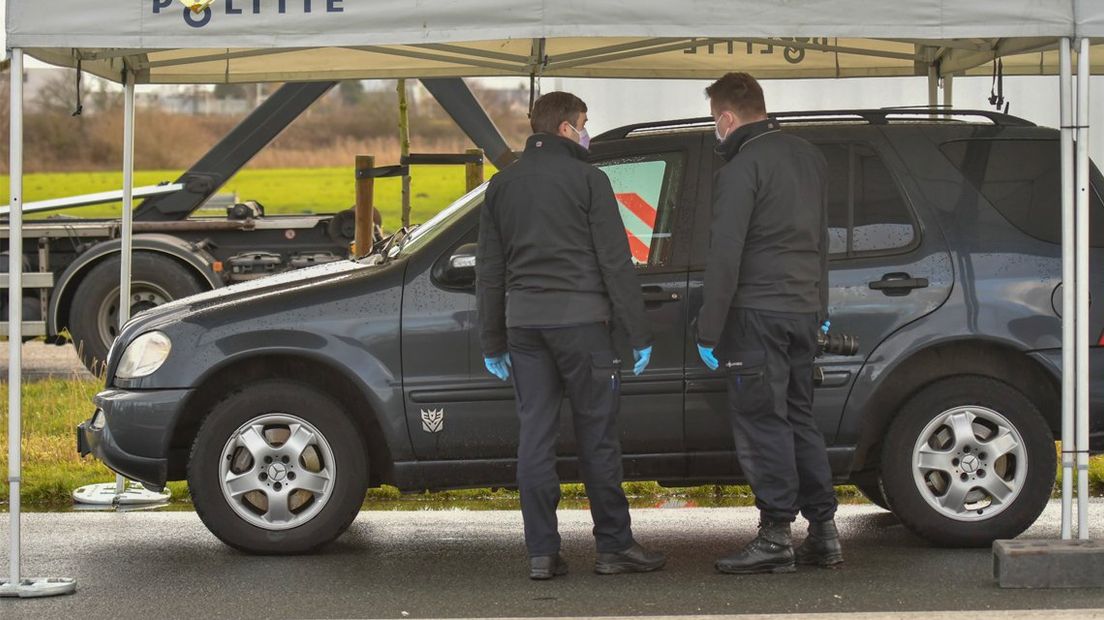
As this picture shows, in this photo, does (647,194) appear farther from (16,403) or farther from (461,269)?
(16,403)

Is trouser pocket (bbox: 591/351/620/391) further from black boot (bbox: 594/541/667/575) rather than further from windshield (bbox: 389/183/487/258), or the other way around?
windshield (bbox: 389/183/487/258)

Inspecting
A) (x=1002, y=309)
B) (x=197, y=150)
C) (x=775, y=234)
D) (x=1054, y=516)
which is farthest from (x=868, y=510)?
(x=197, y=150)

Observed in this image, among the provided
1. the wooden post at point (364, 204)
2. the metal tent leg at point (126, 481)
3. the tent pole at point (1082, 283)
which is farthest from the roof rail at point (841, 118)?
the wooden post at point (364, 204)

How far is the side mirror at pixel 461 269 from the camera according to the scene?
6.87 metres

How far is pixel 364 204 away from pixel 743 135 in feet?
17.2

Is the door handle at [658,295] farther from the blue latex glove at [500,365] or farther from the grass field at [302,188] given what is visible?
the grass field at [302,188]

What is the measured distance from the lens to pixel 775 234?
639 centimetres

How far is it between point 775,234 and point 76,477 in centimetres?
448

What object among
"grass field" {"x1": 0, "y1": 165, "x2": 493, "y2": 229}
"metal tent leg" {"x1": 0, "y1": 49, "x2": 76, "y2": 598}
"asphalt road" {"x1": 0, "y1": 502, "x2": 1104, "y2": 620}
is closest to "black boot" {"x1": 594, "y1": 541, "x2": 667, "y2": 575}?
"asphalt road" {"x1": 0, "y1": 502, "x2": 1104, "y2": 620}

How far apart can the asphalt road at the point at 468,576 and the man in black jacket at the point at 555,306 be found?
1.35 ft

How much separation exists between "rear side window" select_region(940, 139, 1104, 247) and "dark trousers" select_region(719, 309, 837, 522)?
1130mm

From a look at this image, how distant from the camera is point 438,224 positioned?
721cm

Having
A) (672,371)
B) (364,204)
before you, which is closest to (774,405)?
(672,371)

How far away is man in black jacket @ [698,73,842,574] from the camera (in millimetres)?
6324
